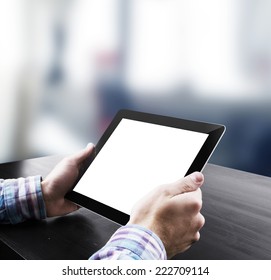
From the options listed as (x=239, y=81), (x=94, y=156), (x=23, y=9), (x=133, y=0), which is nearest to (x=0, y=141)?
(x=23, y=9)

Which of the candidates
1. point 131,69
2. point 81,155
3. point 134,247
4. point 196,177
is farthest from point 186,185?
point 131,69

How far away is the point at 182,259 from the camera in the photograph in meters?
0.65

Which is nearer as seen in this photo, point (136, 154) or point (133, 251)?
point (133, 251)

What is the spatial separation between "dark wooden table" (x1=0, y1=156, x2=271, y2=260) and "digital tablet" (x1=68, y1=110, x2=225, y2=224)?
2.0 inches

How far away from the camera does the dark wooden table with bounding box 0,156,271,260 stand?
673 millimetres

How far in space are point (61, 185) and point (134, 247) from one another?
0.31m

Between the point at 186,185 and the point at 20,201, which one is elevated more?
the point at 186,185

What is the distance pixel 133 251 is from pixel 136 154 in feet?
0.83

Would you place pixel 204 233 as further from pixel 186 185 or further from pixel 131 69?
pixel 131 69

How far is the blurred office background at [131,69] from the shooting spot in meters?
1.69

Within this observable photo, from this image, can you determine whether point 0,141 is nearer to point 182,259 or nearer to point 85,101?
point 85,101

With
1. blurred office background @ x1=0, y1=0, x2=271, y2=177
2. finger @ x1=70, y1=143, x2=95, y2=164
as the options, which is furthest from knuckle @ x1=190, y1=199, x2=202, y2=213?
blurred office background @ x1=0, y1=0, x2=271, y2=177

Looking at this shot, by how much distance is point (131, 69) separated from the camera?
2035 millimetres

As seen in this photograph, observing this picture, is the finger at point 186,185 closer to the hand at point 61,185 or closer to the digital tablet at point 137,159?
the digital tablet at point 137,159
